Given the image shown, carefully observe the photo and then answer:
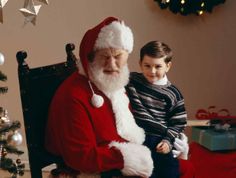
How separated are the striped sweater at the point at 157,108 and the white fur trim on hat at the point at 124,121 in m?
0.05

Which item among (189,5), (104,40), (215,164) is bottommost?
(215,164)

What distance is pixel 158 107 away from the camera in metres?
1.84

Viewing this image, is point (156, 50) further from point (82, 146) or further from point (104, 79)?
point (82, 146)

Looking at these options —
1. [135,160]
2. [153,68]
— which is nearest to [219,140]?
[153,68]

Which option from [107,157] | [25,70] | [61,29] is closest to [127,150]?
[107,157]

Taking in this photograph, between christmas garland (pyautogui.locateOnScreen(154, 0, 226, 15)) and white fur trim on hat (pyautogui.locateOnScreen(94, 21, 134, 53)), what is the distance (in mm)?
1281

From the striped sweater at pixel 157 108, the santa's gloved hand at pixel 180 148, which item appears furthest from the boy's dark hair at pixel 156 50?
the santa's gloved hand at pixel 180 148

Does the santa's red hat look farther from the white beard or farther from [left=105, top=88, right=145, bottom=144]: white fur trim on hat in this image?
[left=105, top=88, right=145, bottom=144]: white fur trim on hat

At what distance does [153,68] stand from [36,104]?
1.67 feet

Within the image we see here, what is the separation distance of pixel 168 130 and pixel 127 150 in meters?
0.25

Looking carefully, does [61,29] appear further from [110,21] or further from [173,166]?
[173,166]

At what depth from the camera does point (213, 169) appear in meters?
2.44

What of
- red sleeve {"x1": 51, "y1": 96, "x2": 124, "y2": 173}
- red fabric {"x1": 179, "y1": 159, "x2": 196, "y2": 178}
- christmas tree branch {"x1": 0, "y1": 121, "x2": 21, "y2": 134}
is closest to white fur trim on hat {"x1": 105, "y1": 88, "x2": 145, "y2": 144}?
red sleeve {"x1": 51, "y1": 96, "x2": 124, "y2": 173}

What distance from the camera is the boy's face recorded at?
1.83 m
